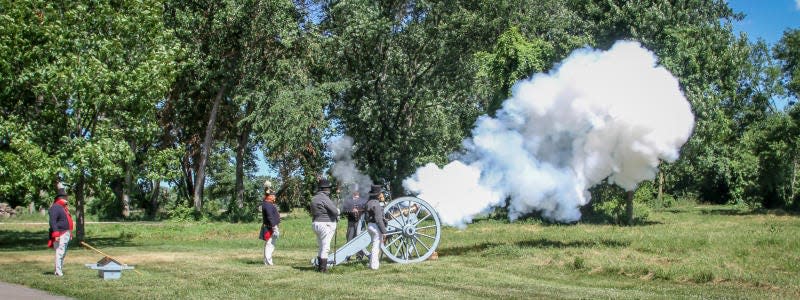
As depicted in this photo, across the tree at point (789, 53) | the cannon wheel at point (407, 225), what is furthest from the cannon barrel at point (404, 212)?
the tree at point (789, 53)

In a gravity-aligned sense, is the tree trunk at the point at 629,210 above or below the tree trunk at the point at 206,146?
below

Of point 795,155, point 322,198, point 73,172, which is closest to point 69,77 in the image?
point 73,172

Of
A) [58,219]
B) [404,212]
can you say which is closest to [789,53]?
[404,212]

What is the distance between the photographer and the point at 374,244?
58.8 feet

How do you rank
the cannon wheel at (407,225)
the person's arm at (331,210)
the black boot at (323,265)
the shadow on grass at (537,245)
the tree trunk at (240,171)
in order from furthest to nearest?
1. the tree trunk at (240,171)
2. the shadow on grass at (537,245)
3. the cannon wheel at (407,225)
4. the person's arm at (331,210)
5. the black boot at (323,265)

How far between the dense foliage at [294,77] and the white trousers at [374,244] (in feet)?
38.8

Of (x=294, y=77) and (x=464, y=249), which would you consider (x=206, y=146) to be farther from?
(x=464, y=249)

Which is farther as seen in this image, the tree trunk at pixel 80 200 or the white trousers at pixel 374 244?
the tree trunk at pixel 80 200

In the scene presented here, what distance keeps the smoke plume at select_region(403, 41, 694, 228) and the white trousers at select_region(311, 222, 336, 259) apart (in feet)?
9.44

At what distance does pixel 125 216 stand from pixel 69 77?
88.9ft

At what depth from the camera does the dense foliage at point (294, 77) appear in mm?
26219

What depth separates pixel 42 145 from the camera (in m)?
26.7

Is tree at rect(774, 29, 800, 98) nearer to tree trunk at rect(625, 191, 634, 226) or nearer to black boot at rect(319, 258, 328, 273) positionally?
tree trunk at rect(625, 191, 634, 226)

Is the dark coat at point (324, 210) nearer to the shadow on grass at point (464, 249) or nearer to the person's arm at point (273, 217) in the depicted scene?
the person's arm at point (273, 217)
